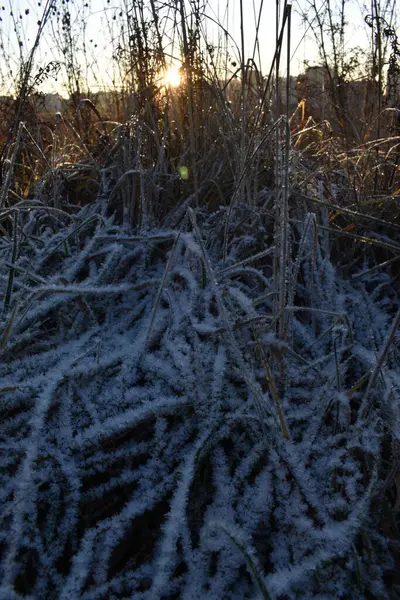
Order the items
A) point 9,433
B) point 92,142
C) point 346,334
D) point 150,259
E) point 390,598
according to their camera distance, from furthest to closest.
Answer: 1. point 92,142
2. point 150,259
3. point 346,334
4. point 9,433
5. point 390,598

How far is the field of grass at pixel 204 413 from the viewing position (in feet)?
1.97

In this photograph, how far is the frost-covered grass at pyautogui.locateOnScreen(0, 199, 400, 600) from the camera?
60 cm

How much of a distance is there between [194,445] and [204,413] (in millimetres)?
57

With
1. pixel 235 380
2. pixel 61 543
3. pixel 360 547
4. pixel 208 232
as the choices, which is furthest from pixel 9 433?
pixel 208 232

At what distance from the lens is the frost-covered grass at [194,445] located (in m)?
0.60

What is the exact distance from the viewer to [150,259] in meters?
1.15

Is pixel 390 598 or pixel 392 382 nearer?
pixel 390 598

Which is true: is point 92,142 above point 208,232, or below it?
above

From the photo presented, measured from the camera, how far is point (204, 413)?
0.76 m

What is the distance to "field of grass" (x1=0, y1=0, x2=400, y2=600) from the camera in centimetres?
60

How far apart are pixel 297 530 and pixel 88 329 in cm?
55

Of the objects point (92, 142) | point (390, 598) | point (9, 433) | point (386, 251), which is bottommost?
point (390, 598)

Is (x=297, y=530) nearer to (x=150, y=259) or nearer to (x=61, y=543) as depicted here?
(x=61, y=543)

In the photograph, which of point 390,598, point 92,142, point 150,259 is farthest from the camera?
point 92,142
